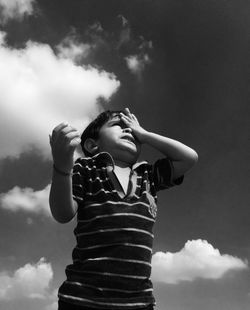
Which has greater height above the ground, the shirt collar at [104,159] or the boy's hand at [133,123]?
the boy's hand at [133,123]

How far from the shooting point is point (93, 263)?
2717 millimetres

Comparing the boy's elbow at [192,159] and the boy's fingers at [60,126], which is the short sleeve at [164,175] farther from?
the boy's fingers at [60,126]

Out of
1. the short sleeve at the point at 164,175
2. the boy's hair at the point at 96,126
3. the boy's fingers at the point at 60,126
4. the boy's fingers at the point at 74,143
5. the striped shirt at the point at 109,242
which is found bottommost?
the striped shirt at the point at 109,242

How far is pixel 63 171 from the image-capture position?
264 centimetres

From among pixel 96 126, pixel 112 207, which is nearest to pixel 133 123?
pixel 96 126

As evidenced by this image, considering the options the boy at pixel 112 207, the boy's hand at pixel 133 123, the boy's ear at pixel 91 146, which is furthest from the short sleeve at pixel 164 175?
the boy's ear at pixel 91 146

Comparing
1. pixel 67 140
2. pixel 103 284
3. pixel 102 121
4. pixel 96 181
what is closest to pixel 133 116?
pixel 102 121

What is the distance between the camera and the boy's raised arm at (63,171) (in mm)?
2457

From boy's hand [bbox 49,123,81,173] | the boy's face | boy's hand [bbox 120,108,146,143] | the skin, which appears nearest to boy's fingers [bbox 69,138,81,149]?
boy's hand [bbox 49,123,81,173]

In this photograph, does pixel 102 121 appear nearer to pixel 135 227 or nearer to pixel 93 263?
pixel 135 227

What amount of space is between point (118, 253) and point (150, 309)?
453 mm

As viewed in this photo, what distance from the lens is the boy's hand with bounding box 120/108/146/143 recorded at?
3398mm

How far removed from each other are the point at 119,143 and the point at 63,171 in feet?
2.64

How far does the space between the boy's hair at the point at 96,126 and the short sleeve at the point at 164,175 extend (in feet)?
2.01
